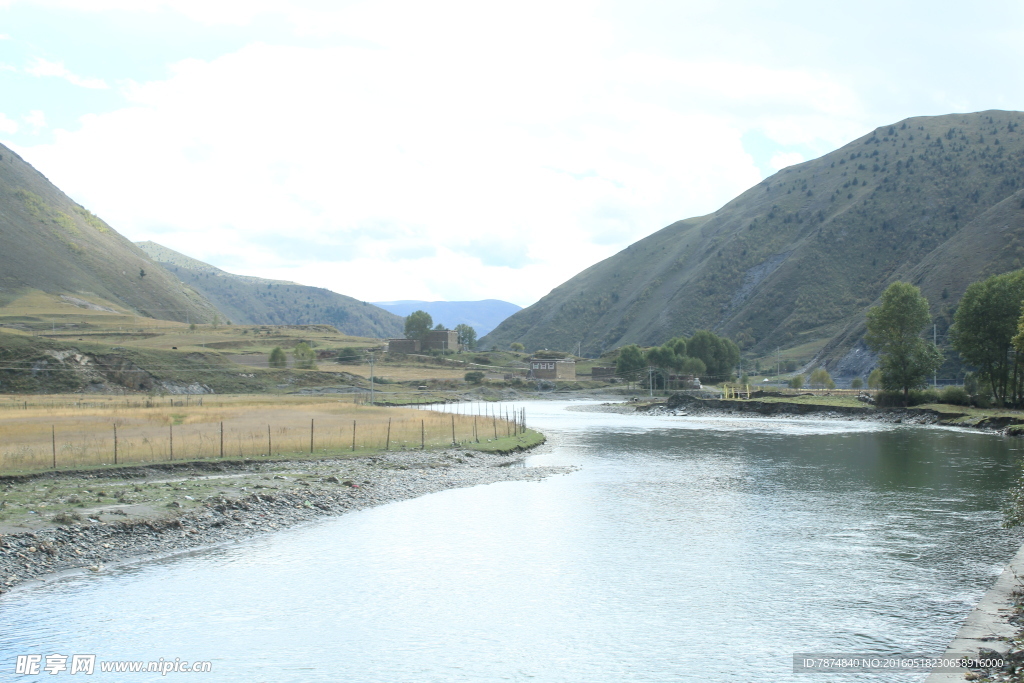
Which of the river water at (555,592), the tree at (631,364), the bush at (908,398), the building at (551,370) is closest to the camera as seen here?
the river water at (555,592)

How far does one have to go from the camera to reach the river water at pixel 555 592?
15.2 meters

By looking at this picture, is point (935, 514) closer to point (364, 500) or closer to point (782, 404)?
point (364, 500)

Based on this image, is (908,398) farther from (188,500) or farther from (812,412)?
(188,500)

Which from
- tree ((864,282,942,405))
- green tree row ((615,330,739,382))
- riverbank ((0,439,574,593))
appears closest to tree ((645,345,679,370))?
green tree row ((615,330,739,382))

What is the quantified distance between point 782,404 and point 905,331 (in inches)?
688

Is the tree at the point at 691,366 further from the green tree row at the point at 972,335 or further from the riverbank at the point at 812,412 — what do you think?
the green tree row at the point at 972,335

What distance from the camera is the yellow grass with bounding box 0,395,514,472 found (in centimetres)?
3594

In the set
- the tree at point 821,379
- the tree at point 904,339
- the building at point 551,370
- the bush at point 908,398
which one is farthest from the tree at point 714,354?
the tree at point 904,339

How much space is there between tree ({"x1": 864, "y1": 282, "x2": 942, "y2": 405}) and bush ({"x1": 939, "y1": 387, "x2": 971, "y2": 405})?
3027 millimetres

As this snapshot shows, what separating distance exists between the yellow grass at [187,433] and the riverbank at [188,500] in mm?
3084

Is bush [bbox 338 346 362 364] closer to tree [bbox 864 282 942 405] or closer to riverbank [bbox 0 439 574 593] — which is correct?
tree [bbox 864 282 942 405]

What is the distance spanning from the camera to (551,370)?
614ft

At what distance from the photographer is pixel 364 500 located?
31.0m

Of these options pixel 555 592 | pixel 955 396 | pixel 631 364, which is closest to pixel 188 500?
pixel 555 592
